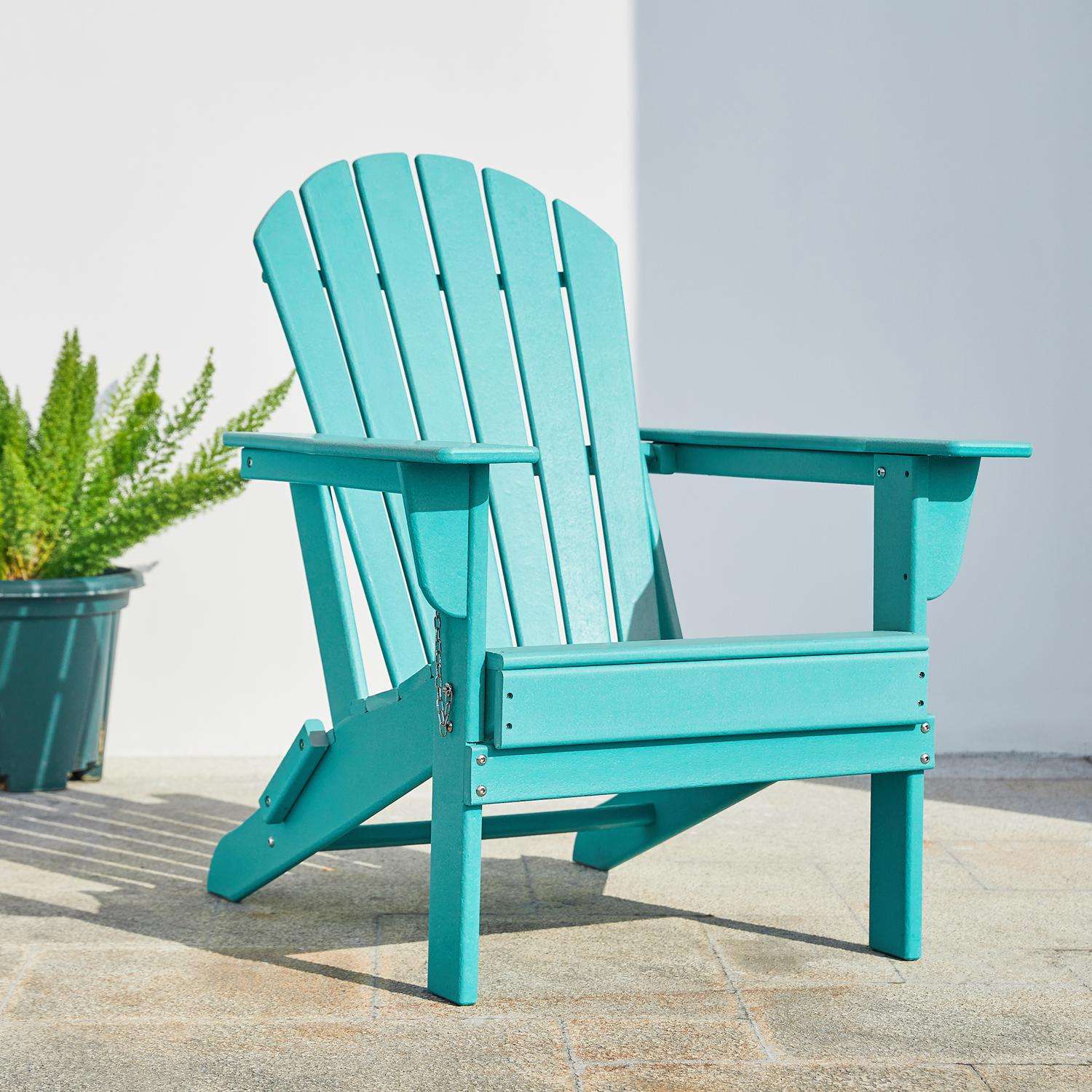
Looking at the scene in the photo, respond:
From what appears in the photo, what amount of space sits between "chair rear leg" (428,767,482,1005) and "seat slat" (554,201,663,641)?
1.82 ft

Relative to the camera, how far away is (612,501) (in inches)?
90.5

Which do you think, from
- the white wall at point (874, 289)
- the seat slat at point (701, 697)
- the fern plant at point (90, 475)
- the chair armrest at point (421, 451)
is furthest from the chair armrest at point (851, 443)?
the white wall at point (874, 289)

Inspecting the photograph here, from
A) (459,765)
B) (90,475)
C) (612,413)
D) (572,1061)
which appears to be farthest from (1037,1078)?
(90,475)

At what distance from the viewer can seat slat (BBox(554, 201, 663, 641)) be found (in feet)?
7.45

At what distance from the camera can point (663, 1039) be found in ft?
5.54

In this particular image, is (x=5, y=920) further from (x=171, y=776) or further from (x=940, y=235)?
(x=940, y=235)

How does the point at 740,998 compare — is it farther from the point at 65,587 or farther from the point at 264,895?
the point at 65,587

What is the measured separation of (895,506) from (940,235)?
1576 millimetres

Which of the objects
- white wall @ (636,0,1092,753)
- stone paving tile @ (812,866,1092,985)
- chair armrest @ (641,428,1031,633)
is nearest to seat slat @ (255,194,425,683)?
chair armrest @ (641,428,1031,633)

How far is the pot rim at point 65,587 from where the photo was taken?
2764 millimetres

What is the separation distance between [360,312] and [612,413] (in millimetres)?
418

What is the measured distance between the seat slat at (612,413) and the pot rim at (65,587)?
1.04m

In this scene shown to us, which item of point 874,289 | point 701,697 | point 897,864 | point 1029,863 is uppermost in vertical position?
point 874,289

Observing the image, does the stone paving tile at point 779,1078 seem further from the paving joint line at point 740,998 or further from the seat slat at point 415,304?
the seat slat at point 415,304
